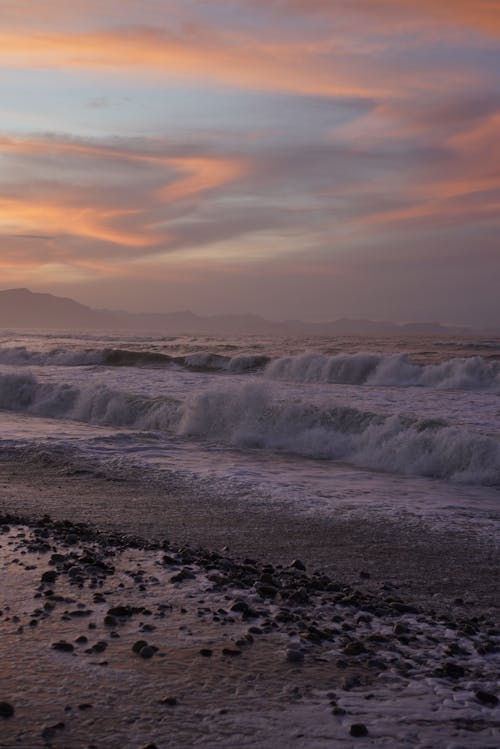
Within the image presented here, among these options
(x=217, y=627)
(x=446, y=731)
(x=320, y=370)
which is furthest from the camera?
(x=320, y=370)

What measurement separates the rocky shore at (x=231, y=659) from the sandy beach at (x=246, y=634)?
0.5 inches

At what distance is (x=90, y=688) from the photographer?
405 cm

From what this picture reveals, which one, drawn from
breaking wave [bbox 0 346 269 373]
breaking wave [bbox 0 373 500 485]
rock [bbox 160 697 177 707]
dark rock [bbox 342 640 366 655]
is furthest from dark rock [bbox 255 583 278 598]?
breaking wave [bbox 0 346 269 373]

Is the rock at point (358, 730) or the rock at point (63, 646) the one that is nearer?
the rock at point (358, 730)

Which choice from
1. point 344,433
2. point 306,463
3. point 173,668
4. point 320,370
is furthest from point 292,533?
point 320,370

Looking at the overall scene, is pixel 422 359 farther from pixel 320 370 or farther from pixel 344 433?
pixel 344 433

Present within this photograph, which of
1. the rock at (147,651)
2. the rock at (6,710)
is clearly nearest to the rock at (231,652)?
the rock at (147,651)

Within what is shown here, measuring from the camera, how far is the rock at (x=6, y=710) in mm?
3725

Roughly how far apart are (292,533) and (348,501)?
197 cm

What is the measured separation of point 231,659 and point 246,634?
0.42m

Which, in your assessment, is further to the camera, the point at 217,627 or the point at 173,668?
the point at 217,627

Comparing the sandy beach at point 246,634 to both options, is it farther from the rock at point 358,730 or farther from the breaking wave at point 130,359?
the breaking wave at point 130,359

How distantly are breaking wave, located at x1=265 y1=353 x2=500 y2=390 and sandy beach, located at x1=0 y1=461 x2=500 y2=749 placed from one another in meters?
21.9

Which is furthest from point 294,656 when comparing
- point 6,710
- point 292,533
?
point 292,533
